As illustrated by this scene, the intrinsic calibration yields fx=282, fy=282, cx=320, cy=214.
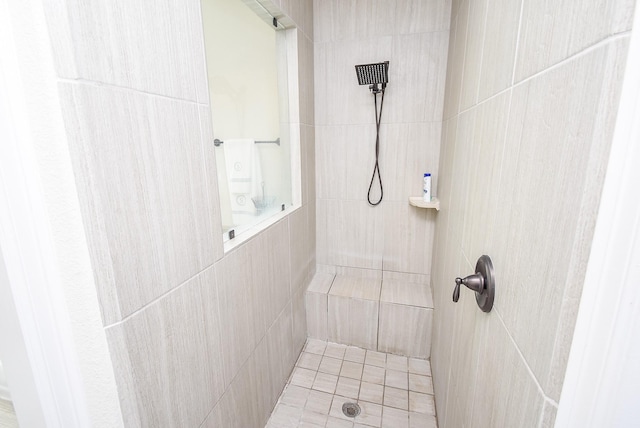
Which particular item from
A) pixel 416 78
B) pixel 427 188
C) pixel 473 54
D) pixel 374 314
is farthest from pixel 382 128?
pixel 374 314

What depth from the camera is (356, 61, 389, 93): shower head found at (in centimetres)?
164

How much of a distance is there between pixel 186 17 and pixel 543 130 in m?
0.89

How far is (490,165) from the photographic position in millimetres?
777

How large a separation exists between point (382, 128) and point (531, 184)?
144 centimetres

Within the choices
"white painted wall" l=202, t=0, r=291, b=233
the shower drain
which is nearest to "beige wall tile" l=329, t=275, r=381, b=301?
the shower drain

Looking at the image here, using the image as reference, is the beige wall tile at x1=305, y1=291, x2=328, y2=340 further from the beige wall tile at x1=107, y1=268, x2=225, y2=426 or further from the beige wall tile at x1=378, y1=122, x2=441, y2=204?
the beige wall tile at x1=107, y1=268, x2=225, y2=426

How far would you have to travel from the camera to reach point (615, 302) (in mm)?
335

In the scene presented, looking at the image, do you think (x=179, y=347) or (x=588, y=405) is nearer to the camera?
(x=588, y=405)

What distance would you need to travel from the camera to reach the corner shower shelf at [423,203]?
5.65ft

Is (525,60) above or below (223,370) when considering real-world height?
above

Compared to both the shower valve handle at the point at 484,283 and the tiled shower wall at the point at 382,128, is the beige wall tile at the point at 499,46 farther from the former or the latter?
the tiled shower wall at the point at 382,128

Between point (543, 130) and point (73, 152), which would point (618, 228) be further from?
point (73, 152)

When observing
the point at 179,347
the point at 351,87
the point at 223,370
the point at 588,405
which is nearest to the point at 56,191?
the point at 179,347

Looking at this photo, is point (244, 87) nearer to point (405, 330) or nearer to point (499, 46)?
point (499, 46)
